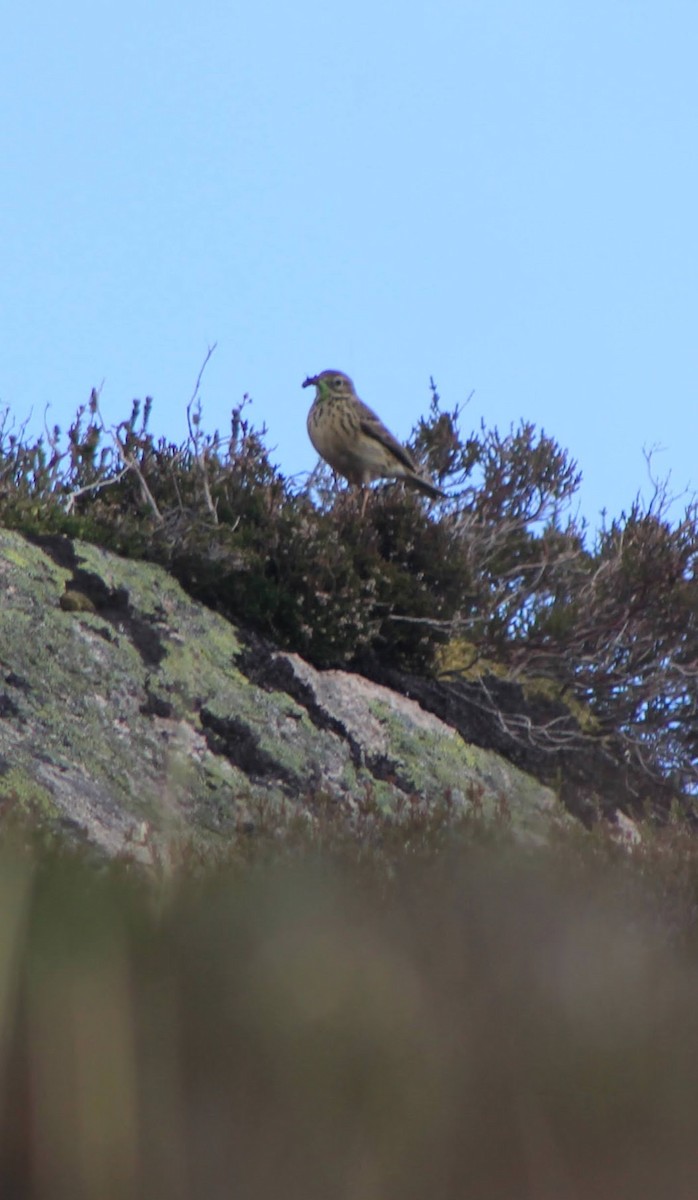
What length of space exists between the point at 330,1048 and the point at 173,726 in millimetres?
3040

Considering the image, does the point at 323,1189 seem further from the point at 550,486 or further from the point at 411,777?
the point at 550,486

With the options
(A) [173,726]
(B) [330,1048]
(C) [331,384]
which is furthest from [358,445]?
(B) [330,1048]

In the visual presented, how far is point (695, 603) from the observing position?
8.84m

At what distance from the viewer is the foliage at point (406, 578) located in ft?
21.2

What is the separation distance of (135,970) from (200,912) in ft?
0.82

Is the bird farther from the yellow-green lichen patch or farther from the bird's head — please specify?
the yellow-green lichen patch

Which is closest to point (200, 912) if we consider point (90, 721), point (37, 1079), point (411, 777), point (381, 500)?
point (37, 1079)

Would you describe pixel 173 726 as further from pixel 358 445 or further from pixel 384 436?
pixel 384 436

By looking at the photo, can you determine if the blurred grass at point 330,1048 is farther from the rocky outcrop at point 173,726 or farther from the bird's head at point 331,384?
the bird's head at point 331,384

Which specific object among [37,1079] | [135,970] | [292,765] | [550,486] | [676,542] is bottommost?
[37,1079]

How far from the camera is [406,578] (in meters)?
7.03

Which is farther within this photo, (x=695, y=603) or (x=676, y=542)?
(x=676, y=542)

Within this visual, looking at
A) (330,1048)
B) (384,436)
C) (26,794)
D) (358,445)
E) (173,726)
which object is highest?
(384,436)

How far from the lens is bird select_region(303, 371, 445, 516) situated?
32.0 feet
